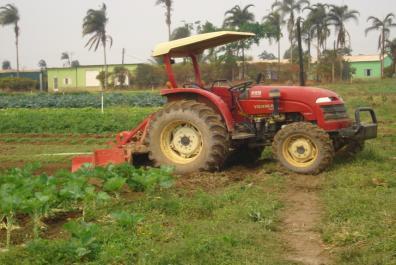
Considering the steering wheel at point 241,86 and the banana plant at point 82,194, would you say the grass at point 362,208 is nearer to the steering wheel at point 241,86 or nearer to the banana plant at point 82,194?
the steering wheel at point 241,86

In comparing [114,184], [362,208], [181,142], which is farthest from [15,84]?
[362,208]

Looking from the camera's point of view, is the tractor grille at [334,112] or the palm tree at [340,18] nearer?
the tractor grille at [334,112]

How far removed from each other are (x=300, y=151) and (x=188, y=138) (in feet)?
5.97

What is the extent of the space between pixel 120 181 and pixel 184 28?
5233cm

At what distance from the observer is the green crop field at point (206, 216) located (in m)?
4.90

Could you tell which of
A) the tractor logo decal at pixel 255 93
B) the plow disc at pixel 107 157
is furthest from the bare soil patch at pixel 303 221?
the plow disc at pixel 107 157

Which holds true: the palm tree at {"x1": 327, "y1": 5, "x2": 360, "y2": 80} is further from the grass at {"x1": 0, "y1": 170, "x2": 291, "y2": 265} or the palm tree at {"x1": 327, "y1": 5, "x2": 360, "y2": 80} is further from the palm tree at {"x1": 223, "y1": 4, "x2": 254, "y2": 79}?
the grass at {"x1": 0, "y1": 170, "x2": 291, "y2": 265}

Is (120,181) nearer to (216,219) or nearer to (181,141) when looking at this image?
(216,219)

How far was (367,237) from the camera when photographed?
527 cm

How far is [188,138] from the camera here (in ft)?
30.6

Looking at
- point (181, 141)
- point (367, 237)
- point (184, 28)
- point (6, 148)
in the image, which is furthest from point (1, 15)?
point (367, 237)

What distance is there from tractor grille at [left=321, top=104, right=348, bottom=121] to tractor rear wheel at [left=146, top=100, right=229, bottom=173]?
157 cm

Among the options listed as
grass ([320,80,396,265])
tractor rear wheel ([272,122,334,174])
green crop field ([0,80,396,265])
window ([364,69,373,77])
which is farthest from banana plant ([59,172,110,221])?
window ([364,69,373,77])

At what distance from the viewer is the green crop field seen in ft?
16.1
